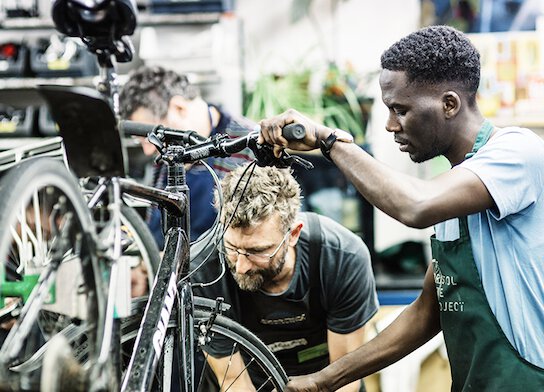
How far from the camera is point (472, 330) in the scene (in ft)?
5.10

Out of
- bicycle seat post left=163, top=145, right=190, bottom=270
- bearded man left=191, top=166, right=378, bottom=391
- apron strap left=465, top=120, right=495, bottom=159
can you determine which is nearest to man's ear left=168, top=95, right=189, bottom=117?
bearded man left=191, top=166, right=378, bottom=391

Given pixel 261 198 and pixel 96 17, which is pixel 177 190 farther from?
pixel 96 17

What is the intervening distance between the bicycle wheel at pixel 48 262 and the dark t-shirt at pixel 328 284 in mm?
714

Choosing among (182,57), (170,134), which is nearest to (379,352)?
(170,134)

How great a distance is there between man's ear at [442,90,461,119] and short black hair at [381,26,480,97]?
0.03 meters

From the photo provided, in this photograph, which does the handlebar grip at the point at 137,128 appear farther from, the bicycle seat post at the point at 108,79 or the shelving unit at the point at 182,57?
the shelving unit at the point at 182,57

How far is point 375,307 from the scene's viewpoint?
2252 mm

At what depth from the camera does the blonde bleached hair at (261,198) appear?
197 cm

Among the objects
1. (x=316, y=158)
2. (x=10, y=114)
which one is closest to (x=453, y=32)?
(x=316, y=158)

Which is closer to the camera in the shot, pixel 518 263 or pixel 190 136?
pixel 518 263

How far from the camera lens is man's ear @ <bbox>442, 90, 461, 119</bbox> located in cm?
154

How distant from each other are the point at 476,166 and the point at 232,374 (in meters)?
1.01

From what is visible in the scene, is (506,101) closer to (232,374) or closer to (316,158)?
(316,158)

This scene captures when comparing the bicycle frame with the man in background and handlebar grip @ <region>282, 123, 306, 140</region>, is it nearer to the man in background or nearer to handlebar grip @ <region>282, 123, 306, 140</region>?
handlebar grip @ <region>282, 123, 306, 140</region>
